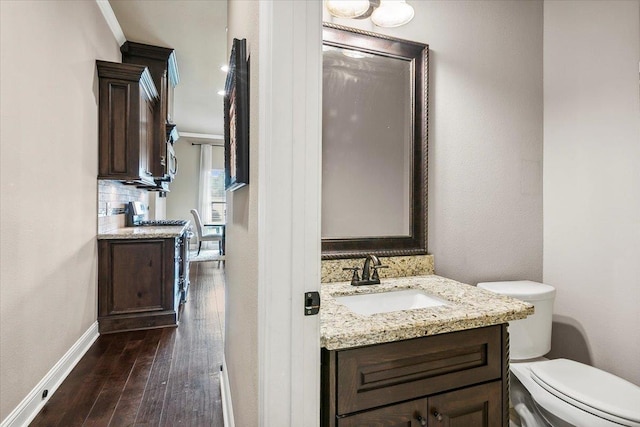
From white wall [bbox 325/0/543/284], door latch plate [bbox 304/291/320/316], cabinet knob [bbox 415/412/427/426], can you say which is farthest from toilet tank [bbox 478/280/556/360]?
door latch plate [bbox 304/291/320/316]

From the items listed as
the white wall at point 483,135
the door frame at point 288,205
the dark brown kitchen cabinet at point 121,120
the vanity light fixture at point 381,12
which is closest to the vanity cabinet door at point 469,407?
the door frame at point 288,205

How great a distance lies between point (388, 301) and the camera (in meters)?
1.46

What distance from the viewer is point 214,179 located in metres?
8.12

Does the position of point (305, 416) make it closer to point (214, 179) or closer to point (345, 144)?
point (345, 144)

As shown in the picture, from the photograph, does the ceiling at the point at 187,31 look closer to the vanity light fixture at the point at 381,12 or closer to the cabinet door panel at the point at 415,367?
the vanity light fixture at the point at 381,12

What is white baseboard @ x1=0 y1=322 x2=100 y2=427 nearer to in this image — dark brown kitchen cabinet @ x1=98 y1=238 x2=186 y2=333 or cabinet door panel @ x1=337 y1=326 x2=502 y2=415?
dark brown kitchen cabinet @ x1=98 y1=238 x2=186 y2=333

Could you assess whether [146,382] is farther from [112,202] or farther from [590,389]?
[590,389]

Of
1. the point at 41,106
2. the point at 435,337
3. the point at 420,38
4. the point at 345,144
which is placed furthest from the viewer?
the point at 41,106

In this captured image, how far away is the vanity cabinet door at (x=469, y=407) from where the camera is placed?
102 cm

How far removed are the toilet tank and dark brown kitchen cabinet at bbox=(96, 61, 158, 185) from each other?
10.1ft

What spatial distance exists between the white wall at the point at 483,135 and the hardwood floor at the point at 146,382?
5.31ft

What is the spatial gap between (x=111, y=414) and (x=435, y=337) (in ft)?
5.99

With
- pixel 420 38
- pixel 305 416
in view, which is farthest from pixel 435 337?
pixel 420 38

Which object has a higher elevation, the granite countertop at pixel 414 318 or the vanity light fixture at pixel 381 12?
the vanity light fixture at pixel 381 12
